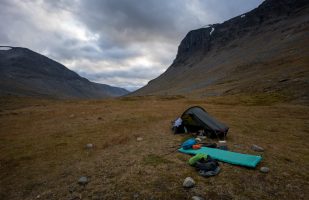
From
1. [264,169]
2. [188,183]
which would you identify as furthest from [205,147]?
[188,183]

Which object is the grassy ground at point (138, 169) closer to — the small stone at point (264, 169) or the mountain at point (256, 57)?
the small stone at point (264, 169)

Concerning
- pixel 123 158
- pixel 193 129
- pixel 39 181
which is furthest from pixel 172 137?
pixel 39 181

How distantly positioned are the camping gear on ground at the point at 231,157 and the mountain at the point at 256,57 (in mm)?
27908

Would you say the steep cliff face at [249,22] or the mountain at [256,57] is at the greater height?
the steep cliff face at [249,22]

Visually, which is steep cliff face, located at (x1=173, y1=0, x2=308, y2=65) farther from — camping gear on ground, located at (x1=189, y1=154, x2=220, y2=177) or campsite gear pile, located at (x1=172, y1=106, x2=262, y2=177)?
camping gear on ground, located at (x1=189, y1=154, x2=220, y2=177)

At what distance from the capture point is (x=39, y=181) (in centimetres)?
830

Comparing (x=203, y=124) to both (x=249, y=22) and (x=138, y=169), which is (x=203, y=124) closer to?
(x=138, y=169)

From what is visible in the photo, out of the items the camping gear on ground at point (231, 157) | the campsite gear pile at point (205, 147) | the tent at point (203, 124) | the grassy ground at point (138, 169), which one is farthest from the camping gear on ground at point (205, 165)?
the tent at point (203, 124)

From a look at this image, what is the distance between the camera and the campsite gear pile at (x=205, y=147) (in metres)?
8.23

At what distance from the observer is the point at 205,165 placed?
8.10m

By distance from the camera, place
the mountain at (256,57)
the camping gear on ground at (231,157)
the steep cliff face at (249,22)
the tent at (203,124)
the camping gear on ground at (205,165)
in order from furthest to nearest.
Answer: the steep cliff face at (249,22) < the mountain at (256,57) < the tent at (203,124) < the camping gear on ground at (231,157) < the camping gear on ground at (205,165)

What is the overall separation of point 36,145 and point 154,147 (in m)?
7.29

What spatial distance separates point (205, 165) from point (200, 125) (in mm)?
Result: 5605

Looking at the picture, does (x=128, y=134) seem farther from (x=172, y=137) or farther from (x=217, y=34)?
(x=217, y=34)
